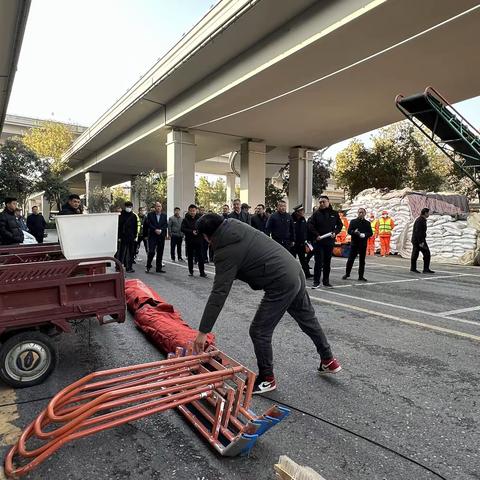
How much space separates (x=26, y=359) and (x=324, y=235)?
6.13 metres

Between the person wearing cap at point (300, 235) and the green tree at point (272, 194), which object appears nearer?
the person wearing cap at point (300, 235)

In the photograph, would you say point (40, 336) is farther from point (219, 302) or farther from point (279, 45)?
point (279, 45)

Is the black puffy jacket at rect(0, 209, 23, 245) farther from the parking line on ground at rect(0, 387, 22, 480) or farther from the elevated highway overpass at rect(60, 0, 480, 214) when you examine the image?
the elevated highway overpass at rect(60, 0, 480, 214)

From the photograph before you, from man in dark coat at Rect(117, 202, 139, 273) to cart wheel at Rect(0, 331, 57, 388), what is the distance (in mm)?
6810

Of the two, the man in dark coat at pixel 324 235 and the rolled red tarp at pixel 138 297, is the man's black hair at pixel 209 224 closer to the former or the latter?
the rolled red tarp at pixel 138 297

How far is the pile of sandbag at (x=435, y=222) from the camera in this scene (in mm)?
12891

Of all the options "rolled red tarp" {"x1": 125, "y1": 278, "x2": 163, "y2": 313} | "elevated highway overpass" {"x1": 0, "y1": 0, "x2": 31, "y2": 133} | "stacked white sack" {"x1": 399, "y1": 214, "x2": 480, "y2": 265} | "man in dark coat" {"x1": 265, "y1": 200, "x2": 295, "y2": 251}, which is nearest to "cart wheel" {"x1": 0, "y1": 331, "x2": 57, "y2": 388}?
"rolled red tarp" {"x1": 125, "y1": 278, "x2": 163, "y2": 313}

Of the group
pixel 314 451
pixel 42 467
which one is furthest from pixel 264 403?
pixel 42 467

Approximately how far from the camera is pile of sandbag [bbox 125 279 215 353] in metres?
4.26

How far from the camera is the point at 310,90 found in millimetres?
13961

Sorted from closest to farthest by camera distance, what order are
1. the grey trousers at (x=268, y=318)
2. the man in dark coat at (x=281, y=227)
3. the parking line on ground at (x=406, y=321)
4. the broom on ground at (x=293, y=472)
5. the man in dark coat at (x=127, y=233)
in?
the broom on ground at (x=293, y=472)
the grey trousers at (x=268, y=318)
the parking line on ground at (x=406, y=321)
the man in dark coat at (x=281, y=227)
the man in dark coat at (x=127, y=233)

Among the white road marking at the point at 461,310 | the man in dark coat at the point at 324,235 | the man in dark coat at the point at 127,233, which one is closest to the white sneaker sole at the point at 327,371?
the white road marking at the point at 461,310

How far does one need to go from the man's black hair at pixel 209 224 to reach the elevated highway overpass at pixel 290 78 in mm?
7798

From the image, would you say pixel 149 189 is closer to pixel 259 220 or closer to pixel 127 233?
pixel 127 233
